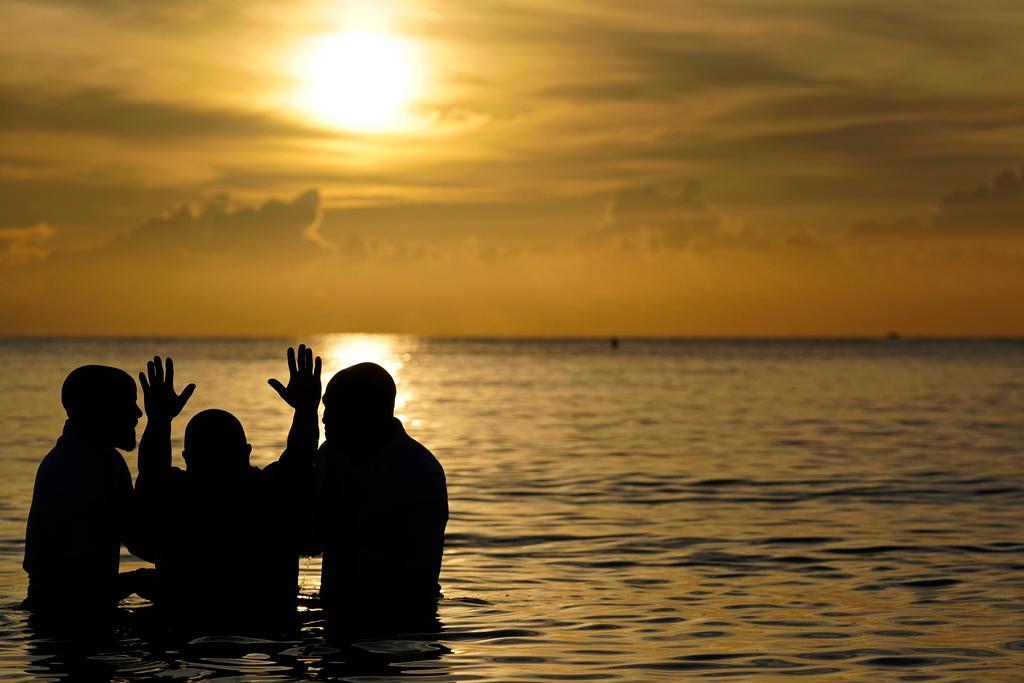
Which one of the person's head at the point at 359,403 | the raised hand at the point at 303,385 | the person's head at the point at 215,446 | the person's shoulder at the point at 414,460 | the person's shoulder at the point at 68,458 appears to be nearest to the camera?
the raised hand at the point at 303,385

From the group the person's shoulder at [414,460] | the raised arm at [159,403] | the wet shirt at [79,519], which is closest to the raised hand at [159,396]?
the raised arm at [159,403]

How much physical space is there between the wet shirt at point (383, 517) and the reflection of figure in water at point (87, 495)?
1.44m

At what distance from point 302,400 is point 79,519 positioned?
2.33m

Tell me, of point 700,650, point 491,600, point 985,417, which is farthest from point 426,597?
A: point 985,417

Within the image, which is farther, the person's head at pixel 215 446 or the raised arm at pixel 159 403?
the person's head at pixel 215 446

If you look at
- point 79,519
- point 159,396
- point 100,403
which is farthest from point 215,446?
point 79,519

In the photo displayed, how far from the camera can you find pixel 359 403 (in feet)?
30.1

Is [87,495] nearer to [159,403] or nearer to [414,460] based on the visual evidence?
[159,403]

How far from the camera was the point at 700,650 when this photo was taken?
35.6 feet

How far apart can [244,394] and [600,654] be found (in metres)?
55.6

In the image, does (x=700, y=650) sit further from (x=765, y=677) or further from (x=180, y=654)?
(x=180, y=654)

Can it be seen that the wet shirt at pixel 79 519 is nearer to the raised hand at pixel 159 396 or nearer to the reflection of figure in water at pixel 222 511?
the reflection of figure in water at pixel 222 511

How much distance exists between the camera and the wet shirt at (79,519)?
31.6ft

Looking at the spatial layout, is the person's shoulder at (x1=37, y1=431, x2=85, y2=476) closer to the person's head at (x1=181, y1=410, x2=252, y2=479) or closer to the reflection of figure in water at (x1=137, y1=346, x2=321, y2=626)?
the reflection of figure in water at (x1=137, y1=346, x2=321, y2=626)
